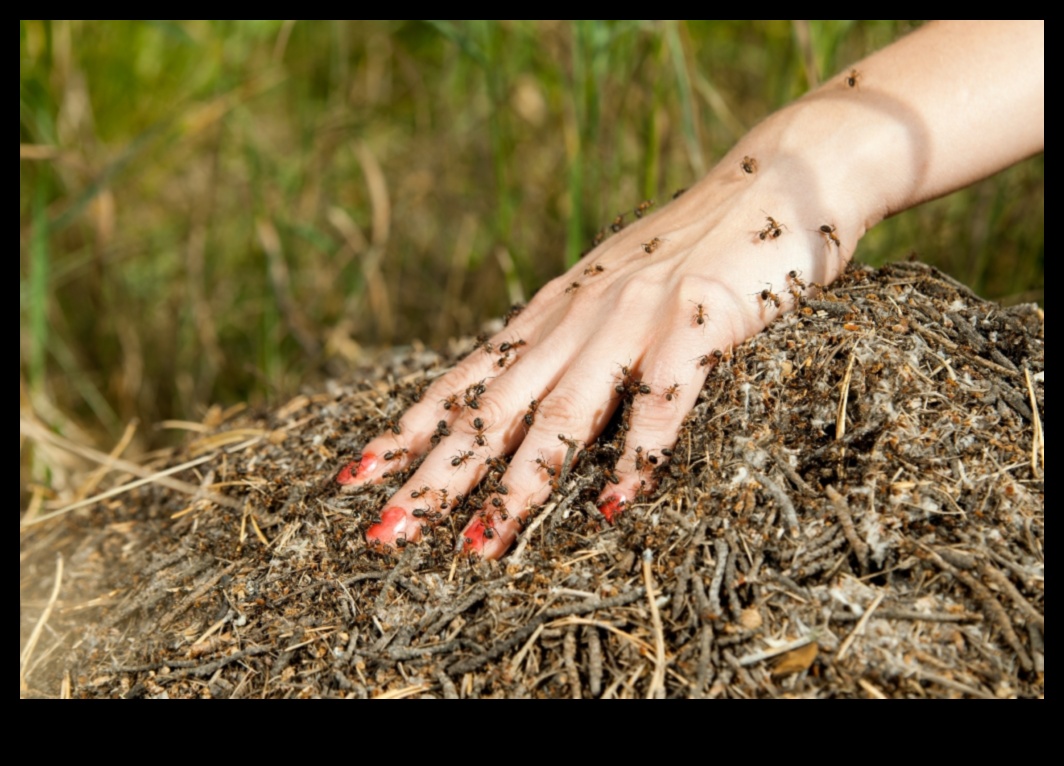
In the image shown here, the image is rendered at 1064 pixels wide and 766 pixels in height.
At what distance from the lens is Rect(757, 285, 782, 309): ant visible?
220cm

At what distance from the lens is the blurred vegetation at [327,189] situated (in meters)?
→ 4.11

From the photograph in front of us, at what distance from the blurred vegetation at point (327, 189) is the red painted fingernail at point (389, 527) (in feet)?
6.42

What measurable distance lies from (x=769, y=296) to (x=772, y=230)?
19 centimetres

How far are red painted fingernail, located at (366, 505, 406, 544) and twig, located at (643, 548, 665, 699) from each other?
661 millimetres

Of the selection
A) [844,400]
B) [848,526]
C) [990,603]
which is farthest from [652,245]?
[990,603]

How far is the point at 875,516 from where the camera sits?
5.78 feet

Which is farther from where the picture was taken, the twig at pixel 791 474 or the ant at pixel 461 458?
the ant at pixel 461 458

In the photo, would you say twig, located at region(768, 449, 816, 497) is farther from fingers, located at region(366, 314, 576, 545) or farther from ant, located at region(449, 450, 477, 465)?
ant, located at region(449, 450, 477, 465)

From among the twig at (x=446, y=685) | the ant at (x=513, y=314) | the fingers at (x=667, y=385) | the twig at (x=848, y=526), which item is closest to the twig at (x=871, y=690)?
the twig at (x=848, y=526)

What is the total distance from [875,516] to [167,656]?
68.7 inches

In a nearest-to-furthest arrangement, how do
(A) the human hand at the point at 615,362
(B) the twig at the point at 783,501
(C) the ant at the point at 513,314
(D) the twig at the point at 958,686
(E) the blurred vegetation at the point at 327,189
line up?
(D) the twig at the point at 958,686 < (B) the twig at the point at 783,501 < (A) the human hand at the point at 615,362 < (C) the ant at the point at 513,314 < (E) the blurred vegetation at the point at 327,189

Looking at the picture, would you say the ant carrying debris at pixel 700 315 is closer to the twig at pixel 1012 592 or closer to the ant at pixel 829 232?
the ant at pixel 829 232

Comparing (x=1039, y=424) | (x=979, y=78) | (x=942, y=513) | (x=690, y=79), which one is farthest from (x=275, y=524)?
(x=690, y=79)

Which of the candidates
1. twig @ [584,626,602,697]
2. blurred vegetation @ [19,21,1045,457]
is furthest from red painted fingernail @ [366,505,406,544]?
blurred vegetation @ [19,21,1045,457]
